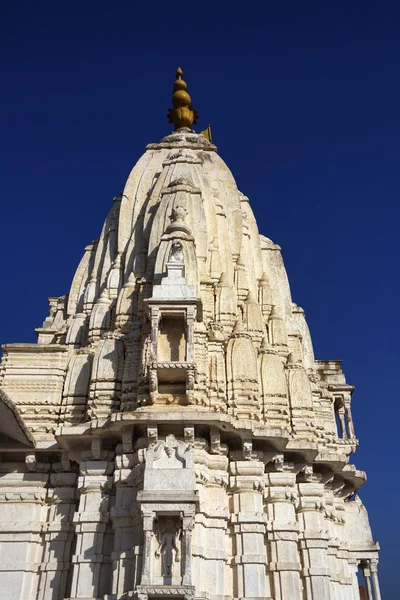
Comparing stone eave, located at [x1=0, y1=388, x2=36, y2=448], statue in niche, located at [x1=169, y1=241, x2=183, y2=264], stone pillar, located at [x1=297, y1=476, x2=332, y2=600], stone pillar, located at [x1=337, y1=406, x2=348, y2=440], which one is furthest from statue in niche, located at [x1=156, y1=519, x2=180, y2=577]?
stone pillar, located at [x1=337, y1=406, x2=348, y2=440]

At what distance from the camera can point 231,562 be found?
13492 millimetres

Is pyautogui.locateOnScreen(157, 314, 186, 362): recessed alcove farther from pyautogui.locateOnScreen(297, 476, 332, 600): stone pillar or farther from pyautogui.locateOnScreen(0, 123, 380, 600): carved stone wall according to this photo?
pyautogui.locateOnScreen(297, 476, 332, 600): stone pillar

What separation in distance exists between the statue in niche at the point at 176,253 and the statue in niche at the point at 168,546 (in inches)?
265

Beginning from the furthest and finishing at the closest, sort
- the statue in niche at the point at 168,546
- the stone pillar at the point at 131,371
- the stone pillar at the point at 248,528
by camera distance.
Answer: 1. the stone pillar at the point at 131,371
2. the stone pillar at the point at 248,528
3. the statue in niche at the point at 168,546

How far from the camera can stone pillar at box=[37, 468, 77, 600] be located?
13.7 m

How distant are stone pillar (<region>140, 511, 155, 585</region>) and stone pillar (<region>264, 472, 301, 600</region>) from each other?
3.49m

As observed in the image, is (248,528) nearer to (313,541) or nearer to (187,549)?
(313,541)

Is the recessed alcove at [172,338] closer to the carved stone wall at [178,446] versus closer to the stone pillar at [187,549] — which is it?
the carved stone wall at [178,446]

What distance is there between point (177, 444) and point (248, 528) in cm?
258

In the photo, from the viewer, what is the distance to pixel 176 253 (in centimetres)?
1644

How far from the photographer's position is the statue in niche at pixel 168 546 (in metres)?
12.1

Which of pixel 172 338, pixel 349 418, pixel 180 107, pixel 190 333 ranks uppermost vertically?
pixel 180 107

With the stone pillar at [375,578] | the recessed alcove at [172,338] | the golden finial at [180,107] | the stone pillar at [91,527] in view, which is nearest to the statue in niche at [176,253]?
the recessed alcove at [172,338]

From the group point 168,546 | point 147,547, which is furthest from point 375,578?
point 147,547
